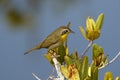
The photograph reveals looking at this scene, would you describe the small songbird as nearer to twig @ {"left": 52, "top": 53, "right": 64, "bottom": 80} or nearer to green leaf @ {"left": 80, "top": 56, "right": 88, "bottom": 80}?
twig @ {"left": 52, "top": 53, "right": 64, "bottom": 80}

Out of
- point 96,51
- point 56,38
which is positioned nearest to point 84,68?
point 96,51

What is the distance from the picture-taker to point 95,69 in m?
1.01

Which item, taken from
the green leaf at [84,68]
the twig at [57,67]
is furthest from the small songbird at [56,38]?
the green leaf at [84,68]

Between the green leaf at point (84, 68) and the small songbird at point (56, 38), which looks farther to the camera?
the small songbird at point (56, 38)

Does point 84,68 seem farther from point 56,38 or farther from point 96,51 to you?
point 56,38

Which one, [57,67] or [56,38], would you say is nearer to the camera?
[57,67]

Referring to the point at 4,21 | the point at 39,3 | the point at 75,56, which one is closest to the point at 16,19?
the point at 4,21

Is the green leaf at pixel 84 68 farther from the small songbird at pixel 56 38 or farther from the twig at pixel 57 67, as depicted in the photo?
the small songbird at pixel 56 38

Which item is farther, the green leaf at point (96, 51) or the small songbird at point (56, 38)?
the small songbird at point (56, 38)

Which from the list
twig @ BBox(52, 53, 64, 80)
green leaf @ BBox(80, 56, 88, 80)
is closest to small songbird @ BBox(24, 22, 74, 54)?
twig @ BBox(52, 53, 64, 80)

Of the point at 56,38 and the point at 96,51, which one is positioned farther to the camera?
the point at 56,38

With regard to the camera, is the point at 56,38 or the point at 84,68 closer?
the point at 84,68

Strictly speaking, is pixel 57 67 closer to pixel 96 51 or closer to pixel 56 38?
pixel 96 51

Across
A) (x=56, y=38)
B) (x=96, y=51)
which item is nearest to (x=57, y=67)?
(x=96, y=51)
